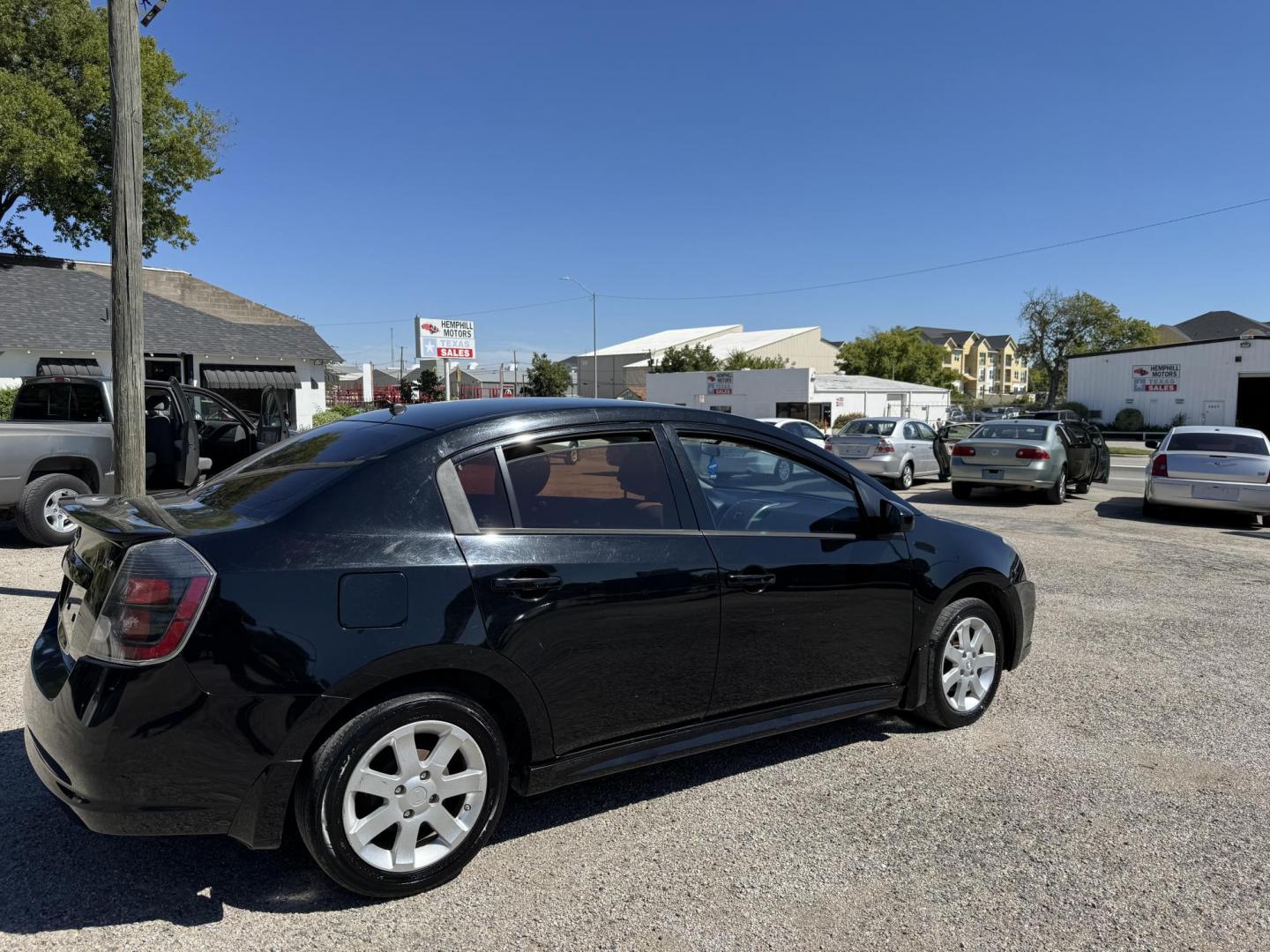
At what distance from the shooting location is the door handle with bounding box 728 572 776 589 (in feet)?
11.1

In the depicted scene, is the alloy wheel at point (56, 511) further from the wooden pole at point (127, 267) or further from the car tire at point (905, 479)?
the car tire at point (905, 479)

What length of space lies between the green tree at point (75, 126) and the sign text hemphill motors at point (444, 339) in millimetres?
11602

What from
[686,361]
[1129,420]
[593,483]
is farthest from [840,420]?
[593,483]

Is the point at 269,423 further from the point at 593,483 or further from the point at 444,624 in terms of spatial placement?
the point at 444,624

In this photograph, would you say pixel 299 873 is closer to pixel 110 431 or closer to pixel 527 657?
pixel 527 657

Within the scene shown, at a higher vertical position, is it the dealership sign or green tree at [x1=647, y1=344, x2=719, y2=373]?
green tree at [x1=647, y1=344, x2=719, y2=373]

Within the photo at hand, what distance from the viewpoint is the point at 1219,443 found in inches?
481

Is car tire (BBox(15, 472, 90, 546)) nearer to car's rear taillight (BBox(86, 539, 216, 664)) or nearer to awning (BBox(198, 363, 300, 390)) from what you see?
car's rear taillight (BBox(86, 539, 216, 664))

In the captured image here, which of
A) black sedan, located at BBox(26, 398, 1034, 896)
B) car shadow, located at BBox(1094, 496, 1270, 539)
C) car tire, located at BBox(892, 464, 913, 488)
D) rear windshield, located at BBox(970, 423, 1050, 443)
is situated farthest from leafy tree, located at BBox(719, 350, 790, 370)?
black sedan, located at BBox(26, 398, 1034, 896)

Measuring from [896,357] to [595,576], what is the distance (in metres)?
81.6

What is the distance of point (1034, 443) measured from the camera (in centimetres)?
1430

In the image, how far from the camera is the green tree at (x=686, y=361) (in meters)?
72.0

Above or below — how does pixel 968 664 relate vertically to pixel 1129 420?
below

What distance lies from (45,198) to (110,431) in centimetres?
2308
